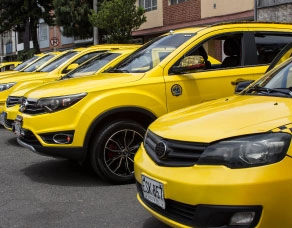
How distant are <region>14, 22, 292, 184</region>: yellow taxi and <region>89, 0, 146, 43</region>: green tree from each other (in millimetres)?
11119

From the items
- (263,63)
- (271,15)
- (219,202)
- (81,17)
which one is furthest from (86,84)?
(81,17)

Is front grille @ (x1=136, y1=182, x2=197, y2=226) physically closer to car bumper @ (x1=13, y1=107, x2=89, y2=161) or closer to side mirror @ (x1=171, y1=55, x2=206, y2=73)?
car bumper @ (x1=13, y1=107, x2=89, y2=161)

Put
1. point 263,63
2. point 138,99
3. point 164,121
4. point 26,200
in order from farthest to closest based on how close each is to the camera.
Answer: point 263,63 → point 138,99 → point 26,200 → point 164,121

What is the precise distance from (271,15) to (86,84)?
1114 centimetres

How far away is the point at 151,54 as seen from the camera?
6.05 m

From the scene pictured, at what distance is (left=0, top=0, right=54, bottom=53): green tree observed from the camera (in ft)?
93.3

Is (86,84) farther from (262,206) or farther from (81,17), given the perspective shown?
(81,17)

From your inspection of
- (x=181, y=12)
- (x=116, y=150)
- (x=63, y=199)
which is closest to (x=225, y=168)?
(x=63, y=199)

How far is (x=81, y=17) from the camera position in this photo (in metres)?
22.7

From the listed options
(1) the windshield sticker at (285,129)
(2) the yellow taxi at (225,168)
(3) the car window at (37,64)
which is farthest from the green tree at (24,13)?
(1) the windshield sticker at (285,129)

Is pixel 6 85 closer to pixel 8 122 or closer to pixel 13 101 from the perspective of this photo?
pixel 13 101

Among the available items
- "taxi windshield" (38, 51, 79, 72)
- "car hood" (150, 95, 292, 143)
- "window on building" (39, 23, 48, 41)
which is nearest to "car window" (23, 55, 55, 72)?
"taxi windshield" (38, 51, 79, 72)

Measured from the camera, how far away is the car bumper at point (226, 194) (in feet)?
9.21

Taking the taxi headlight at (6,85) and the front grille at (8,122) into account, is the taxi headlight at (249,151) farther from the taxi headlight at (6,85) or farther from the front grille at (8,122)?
the taxi headlight at (6,85)
